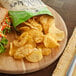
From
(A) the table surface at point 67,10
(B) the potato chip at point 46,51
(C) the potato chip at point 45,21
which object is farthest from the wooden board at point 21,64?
(A) the table surface at point 67,10

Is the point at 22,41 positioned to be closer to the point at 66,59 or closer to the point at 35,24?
the point at 35,24

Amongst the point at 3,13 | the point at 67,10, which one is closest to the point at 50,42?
the point at 3,13

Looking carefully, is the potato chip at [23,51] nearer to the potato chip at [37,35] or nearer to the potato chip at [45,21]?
the potato chip at [37,35]

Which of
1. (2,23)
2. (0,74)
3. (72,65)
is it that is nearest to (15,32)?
(2,23)

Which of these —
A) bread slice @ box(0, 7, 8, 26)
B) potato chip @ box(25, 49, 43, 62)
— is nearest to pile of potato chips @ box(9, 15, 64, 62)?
potato chip @ box(25, 49, 43, 62)

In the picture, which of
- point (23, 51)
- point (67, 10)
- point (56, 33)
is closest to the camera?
point (23, 51)

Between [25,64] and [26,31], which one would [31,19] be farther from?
[25,64]
